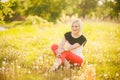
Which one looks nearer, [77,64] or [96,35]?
[77,64]

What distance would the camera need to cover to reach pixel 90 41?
25.7 feet

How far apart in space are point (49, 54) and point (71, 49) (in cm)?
107

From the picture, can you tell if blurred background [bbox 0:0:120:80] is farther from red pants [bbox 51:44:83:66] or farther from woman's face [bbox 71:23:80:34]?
woman's face [bbox 71:23:80:34]

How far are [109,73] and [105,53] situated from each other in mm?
1191

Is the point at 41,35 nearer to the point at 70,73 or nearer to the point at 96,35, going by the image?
the point at 96,35

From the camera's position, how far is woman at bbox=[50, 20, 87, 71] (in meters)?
5.73

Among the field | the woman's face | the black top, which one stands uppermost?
the woman's face

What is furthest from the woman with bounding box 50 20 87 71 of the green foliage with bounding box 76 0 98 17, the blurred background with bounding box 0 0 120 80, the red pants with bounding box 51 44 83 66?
the green foliage with bounding box 76 0 98 17

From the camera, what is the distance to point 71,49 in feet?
19.6

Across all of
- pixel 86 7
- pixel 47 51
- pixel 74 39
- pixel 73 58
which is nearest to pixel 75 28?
pixel 74 39

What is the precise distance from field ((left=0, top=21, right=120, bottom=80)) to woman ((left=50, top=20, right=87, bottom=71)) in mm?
230

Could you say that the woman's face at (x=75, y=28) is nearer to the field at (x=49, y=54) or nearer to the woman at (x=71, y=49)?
the woman at (x=71, y=49)

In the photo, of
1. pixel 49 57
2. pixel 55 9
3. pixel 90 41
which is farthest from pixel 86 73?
pixel 55 9

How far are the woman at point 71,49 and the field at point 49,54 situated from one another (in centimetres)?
23
